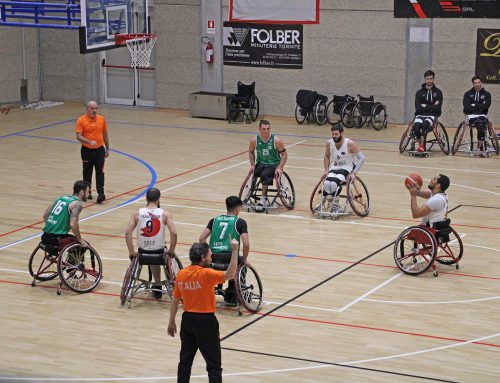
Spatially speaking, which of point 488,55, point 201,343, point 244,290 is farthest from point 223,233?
point 488,55

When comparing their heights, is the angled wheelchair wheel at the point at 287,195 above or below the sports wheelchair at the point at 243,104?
below

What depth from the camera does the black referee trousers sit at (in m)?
8.87

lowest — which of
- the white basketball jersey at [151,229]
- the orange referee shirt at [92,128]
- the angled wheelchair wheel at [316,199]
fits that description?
the angled wheelchair wheel at [316,199]

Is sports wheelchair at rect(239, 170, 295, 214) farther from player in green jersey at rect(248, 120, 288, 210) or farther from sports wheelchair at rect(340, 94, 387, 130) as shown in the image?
sports wheelchair at rect(340, 94, 387, 130)

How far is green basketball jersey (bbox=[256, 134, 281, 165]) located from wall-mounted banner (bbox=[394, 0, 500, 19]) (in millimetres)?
9126

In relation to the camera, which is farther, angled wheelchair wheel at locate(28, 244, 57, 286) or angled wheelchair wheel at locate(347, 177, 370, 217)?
angled wheelchair wheel at locate(347, 177, 370, 217)

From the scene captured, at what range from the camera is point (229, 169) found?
20.4 metres

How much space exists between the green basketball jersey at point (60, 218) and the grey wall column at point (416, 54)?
14.1 meters

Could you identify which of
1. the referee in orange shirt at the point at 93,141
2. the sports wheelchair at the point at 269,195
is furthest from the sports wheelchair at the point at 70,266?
the referee in orange shirt at the point at 93,141

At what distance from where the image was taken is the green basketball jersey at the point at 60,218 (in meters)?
12.8

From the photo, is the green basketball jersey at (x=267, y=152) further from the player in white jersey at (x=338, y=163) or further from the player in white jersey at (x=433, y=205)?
the player in white jersey at (x=433, y=205)

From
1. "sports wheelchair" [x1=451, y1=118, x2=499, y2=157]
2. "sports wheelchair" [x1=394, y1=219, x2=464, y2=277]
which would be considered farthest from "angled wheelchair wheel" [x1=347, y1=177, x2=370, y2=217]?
"sports wheelchair" [x1=451, y1=118, x2=499, y2=157]

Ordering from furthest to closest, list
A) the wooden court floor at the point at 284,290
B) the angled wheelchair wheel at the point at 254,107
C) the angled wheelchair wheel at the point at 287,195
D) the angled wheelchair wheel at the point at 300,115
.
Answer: the angled wheelchair wheel at the point at 254,107
the angled wheelchair wheel at the point at 300,115
the angled wheelchair wheel at the point at 287,195
the wooden court floor at the point at 284,290

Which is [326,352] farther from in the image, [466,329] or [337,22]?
[337,22]
